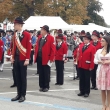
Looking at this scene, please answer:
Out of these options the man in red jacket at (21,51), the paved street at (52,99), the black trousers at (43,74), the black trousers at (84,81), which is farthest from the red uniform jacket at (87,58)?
the man in red jacket at (21,51)

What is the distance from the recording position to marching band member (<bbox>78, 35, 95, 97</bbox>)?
853cm

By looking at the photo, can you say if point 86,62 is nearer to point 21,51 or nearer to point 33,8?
point 21,51

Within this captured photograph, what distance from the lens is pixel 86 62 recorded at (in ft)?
28.0

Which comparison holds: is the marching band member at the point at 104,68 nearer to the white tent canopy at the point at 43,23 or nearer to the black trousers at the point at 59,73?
the black trousers at the point at 59,73

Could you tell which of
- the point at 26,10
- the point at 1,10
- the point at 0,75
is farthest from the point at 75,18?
the point at 0,75

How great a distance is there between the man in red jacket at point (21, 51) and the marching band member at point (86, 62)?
173cm

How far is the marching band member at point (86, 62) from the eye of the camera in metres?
8.53

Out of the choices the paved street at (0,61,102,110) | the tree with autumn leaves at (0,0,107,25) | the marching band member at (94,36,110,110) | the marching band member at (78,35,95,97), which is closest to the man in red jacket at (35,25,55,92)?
the paved street at (0,61,102,110)

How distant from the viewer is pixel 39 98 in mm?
8312

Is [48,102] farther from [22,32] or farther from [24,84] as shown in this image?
[22,32]

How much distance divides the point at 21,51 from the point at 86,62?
1983 millimetres

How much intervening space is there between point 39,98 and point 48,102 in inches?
20.7

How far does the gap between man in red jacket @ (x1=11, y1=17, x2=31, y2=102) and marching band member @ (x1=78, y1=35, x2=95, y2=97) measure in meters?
1.73

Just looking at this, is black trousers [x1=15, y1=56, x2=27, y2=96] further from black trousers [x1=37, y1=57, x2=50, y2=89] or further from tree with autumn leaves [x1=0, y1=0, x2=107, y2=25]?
tree with autumn leaves [x1=0, y1=0, x2=107, y2=25]
